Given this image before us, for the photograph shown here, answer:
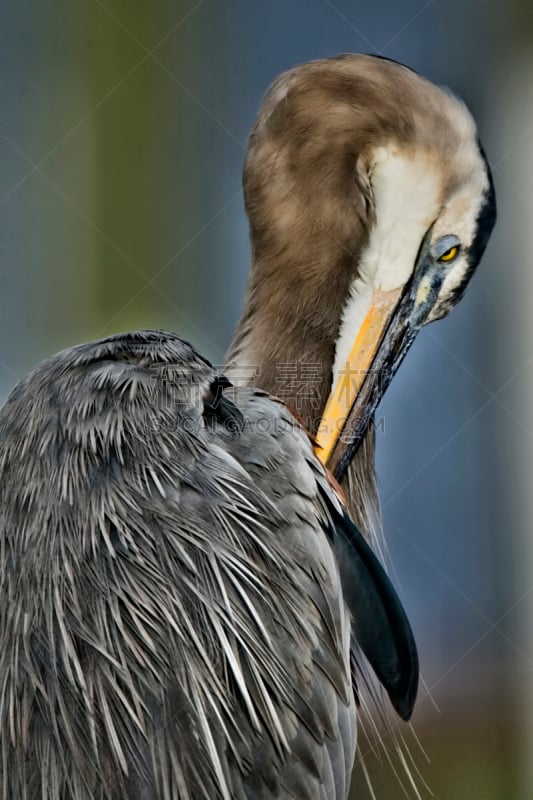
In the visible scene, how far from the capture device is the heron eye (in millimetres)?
1218

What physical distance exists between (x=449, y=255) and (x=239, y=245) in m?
0.29

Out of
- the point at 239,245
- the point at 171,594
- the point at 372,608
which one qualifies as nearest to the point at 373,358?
the point at 239,245

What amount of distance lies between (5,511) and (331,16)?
0.92 metres

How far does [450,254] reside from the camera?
4.00ft

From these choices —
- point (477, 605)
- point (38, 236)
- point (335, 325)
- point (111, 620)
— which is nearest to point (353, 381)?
point (335, 325)

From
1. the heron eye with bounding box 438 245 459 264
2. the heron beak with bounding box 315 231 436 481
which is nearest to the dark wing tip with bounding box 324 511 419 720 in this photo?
→ the heron beak with bounding box 315 231 436 481

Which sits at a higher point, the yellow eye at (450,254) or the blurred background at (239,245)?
the yellow eye at (450,254)

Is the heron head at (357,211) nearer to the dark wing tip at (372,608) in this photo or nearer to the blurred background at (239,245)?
the blurred background at (239,245)

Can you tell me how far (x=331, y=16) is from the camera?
1.29m

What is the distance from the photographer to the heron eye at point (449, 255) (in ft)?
4.00

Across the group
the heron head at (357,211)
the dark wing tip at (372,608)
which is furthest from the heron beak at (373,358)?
the dark wing tip at (372,608)

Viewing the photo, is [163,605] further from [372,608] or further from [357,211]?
[357,211]

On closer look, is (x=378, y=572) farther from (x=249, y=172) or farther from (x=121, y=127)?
(x=121, y=127)

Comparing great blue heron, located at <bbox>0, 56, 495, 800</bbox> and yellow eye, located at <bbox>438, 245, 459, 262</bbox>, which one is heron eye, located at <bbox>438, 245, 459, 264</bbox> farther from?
great blue heron, located at <bbox>0, 56, 495, 800</bbox>
